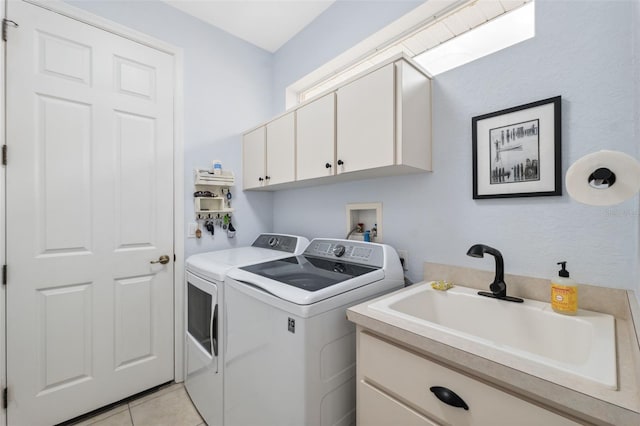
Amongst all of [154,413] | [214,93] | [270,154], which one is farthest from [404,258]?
[214,93]

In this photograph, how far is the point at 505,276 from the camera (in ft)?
4.14

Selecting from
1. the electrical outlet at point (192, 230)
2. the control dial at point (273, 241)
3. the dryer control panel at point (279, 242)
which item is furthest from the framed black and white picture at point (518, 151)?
the electrical outlet at point (192, 230)

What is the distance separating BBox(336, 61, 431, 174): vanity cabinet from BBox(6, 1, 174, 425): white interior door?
142 centimetres

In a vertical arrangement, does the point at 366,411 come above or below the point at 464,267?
below

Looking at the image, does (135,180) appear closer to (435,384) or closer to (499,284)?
(435,384)

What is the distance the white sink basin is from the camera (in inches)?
27.7

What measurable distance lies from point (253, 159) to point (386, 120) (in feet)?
4.38

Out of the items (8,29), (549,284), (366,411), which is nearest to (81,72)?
(8,29)

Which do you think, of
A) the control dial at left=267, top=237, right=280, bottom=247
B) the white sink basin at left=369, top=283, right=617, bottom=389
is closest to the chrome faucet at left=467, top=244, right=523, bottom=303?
the white sink basin at left=369, top=283, right=617, bottom=389

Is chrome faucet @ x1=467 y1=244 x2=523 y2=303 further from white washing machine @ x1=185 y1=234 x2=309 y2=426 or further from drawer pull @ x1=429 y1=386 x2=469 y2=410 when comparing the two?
white washing machine @ x1=185 y1=234 x2=309 y2=426

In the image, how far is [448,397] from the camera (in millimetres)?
799

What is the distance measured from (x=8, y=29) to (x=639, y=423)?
292 centimetres

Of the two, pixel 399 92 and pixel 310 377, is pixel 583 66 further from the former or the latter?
pixel 310 377

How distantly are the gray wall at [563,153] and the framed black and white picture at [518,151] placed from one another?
4 centimetres
